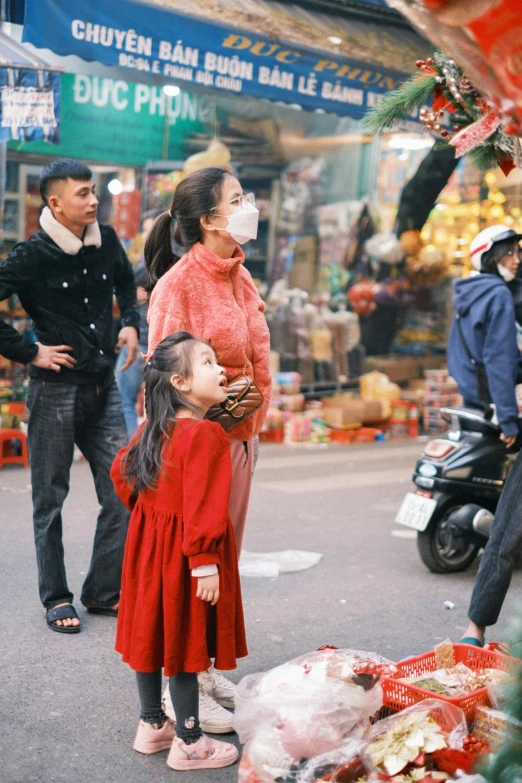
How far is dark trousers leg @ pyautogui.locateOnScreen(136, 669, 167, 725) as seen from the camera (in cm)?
335

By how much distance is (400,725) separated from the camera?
3.04 metres

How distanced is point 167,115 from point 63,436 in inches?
273

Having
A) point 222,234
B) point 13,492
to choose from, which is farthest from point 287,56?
point 222,234

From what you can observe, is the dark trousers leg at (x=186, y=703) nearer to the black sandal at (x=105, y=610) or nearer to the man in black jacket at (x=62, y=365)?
the man in black jacket at (x=62, y=365)

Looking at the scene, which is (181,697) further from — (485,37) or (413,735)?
(485,37)

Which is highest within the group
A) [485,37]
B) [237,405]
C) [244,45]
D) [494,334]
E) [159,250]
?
[244,45]

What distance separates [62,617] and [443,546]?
2.44m

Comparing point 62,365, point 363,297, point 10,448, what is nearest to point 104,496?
point 62,365

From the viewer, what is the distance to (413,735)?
2.96 meters

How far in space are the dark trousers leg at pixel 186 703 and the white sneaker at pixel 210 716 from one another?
270mm

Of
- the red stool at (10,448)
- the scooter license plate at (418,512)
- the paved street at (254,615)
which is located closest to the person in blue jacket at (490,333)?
the scooter license plate at (418,512)

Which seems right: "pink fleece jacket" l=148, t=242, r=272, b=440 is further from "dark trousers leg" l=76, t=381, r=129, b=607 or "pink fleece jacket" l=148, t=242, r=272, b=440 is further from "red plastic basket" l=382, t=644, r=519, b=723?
"dark trousers leg" l=76, t=381, r=129, b=607

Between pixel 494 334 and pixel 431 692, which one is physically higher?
pixel 494 334

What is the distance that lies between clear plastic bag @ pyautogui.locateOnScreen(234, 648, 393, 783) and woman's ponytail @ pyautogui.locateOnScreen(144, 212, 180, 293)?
1730 millimetres
